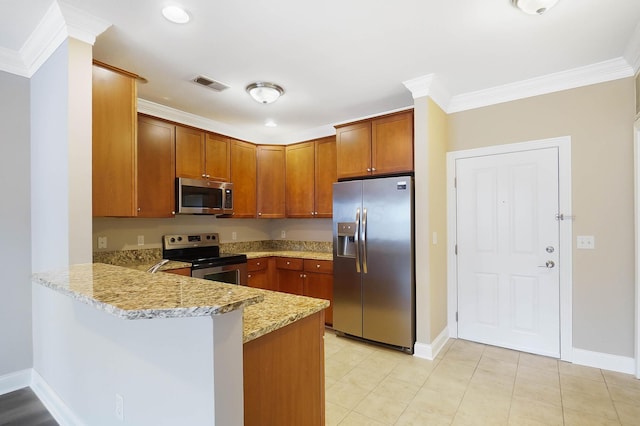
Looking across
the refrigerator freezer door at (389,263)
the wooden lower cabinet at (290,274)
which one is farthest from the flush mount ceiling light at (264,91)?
the wooden lower cabinet at (290,274)

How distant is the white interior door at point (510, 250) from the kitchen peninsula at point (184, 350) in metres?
2.41

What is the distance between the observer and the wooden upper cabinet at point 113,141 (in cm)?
216

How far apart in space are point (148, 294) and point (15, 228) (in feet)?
7.20

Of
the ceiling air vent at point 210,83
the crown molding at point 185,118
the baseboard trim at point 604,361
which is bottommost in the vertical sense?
the baseboard trim at point 604,361

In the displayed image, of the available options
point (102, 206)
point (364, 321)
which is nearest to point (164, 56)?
point (102, 206)

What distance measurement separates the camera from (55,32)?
1.98 m

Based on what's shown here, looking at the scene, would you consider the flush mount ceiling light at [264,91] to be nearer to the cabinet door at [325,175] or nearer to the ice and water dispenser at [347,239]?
the cabinet door at [325,175]

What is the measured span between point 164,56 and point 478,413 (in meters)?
3.49

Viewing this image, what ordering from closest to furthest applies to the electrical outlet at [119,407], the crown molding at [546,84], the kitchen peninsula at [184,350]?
the kitchen peninsula at [184,350] < the electrical outlet at [119,407] < the crown molding at [546,84]

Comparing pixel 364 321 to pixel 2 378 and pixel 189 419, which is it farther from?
pixel 2 378

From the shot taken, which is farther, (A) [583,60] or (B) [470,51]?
(A) [583,60]

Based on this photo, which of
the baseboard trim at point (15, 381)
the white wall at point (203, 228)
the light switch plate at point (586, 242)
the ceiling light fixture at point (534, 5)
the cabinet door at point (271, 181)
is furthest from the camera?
the cabinet door at point (271, 181)

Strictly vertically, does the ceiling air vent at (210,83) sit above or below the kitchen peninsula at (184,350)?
above

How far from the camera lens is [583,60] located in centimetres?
258
